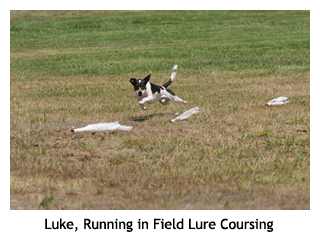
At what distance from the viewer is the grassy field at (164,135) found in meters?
6.42

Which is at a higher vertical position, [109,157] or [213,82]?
[213,82]

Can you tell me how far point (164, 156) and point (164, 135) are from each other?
1516 mm

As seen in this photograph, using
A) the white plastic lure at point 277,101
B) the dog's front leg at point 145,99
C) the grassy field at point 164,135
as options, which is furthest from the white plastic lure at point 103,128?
the white plastic lure at point 277,101

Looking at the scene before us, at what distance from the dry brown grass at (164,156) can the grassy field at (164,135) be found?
2 cm

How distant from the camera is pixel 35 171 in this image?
24.9ft

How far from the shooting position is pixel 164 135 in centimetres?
A: 965

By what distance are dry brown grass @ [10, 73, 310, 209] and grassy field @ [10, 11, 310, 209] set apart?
23 mm

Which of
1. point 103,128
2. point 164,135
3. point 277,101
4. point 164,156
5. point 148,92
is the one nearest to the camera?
point 164,156

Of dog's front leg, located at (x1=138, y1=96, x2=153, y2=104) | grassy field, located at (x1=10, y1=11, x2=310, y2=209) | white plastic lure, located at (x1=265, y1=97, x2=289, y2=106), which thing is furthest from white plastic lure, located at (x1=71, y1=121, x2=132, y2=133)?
white plastic lure, located at (x1=265, y1=97, x2=289, y2=106)

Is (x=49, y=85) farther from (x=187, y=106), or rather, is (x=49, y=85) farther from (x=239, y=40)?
(x=239, y=40)

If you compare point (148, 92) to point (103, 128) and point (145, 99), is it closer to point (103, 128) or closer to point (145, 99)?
point (145, 99)

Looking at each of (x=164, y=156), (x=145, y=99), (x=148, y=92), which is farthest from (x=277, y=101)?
(x=164, y=156)

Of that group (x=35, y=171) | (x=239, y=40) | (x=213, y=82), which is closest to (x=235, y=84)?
(x=213, y=82)

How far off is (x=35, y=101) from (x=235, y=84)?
7.91m
